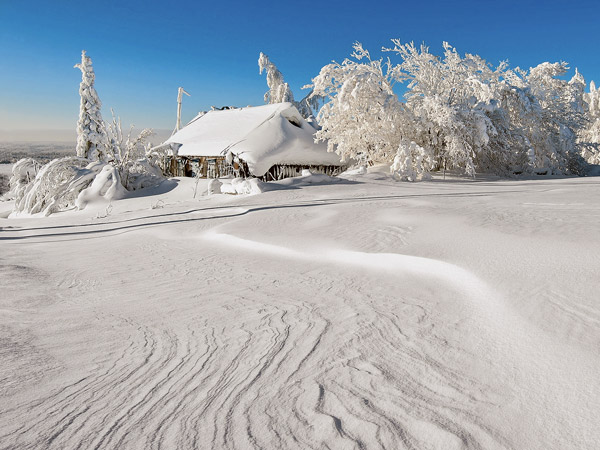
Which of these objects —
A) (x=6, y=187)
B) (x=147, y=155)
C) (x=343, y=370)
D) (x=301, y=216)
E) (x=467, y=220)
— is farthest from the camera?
(x=6, y=187)

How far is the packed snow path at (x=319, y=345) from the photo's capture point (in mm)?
1414

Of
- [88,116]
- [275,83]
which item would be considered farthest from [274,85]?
[88,116]

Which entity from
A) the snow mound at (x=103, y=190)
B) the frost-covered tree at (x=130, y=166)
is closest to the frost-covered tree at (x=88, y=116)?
the frost-covered tree at (x=130, y=166)

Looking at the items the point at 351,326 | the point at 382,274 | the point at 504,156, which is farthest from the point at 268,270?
the point at 504,156

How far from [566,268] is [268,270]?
95.8 inches

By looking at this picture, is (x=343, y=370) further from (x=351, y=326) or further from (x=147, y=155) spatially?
(x=147, y=155)

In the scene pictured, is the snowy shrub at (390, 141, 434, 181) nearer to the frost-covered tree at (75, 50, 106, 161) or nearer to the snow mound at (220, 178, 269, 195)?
the snow mound at (220, 178, 269, 195)

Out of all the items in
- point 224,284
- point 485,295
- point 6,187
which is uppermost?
point 485,295

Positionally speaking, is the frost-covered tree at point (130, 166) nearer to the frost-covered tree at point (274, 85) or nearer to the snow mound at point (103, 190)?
the snow mound at point (103, 190)

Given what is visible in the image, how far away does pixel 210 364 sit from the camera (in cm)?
193

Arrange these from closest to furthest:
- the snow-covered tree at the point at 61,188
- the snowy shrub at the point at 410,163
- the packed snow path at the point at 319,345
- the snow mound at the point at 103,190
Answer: the packed snow path at the point at 319,345
the snowy shrub at the point at 410,163
the snow mound at the point at 103,190
the snow-covered tree at the point at 61,188

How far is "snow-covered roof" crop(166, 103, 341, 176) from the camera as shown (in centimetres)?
1866

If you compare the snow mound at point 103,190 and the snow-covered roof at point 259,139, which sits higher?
the snow-covered roof at point 259,139

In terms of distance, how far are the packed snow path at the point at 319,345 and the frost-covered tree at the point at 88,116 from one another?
2202cm
